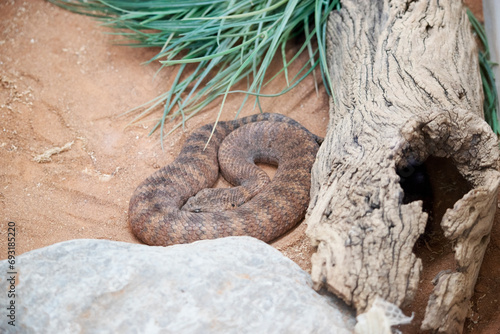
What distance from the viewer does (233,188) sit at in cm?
434

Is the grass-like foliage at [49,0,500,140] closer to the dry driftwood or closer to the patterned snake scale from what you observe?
the patterned snake scale

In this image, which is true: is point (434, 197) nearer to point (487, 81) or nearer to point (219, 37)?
point (487, 81)

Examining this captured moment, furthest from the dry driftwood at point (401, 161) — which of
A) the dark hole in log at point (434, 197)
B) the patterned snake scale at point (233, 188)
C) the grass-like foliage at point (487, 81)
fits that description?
the grass-like foliage at point (487, 81)

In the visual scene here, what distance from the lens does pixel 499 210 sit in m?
3.56

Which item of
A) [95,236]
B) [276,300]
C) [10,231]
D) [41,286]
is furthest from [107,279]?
[10,231]

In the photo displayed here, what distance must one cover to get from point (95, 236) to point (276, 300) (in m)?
1.96

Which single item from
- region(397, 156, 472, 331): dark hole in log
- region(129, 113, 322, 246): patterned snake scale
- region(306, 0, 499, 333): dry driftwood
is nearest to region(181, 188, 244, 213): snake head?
region(129, 113, 322, 246): patterned snake scale

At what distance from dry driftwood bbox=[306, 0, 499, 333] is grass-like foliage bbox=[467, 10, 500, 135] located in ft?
2.61

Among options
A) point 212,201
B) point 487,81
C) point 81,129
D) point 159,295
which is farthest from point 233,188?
point 487,81

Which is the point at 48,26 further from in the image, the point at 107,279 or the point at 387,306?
the point at 387,306

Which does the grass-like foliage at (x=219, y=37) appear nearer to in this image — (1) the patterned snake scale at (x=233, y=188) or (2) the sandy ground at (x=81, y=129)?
(2) the sandy ground at (x=81, y=129)

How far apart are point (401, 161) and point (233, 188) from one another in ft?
6.15

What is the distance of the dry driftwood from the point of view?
245cm

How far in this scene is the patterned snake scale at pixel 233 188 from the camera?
3754mm
